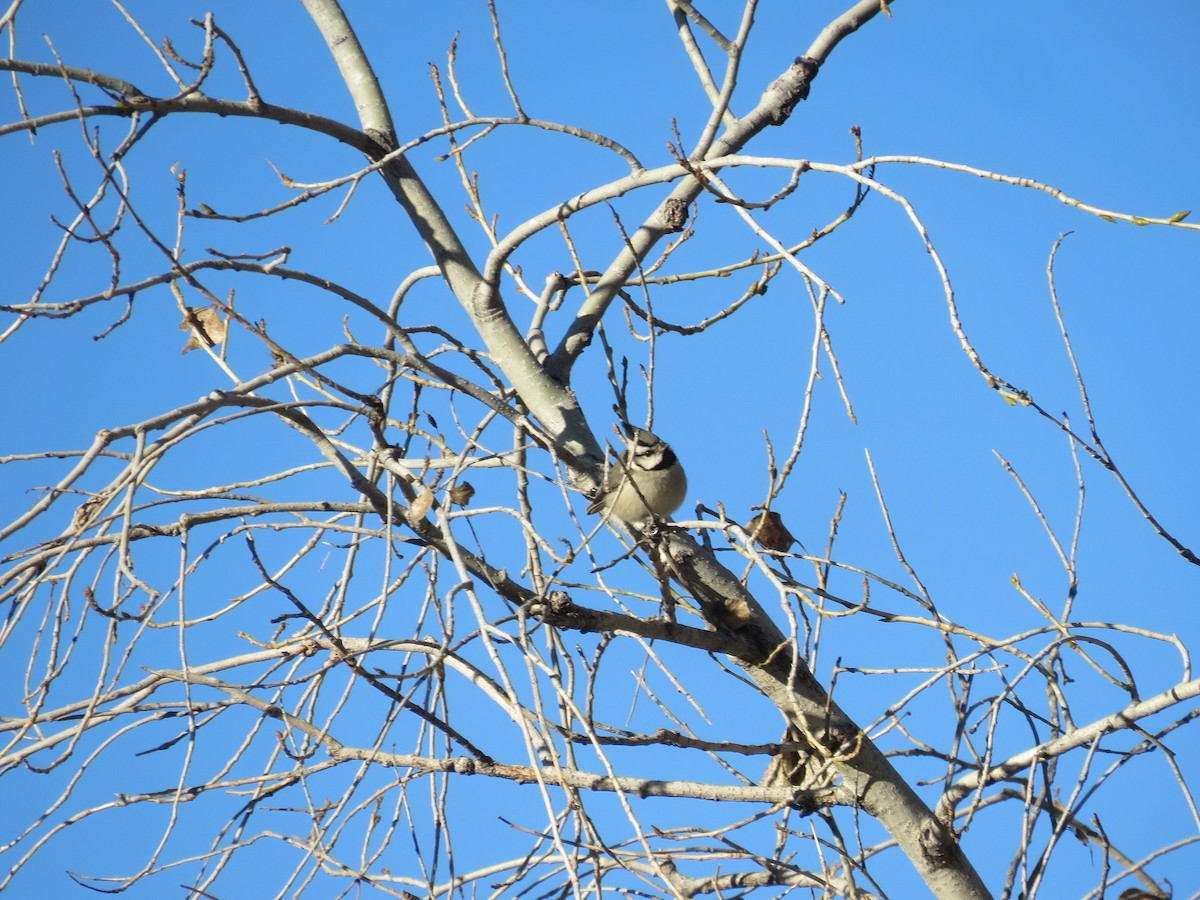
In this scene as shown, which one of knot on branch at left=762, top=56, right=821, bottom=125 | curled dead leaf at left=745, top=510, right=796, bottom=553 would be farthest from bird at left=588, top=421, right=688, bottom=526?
knot on branch at left=762, top=56, right=821, bottom=125

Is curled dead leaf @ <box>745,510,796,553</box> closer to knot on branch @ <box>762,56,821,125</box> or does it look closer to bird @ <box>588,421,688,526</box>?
bird @ <box>588,421,688,526</box>

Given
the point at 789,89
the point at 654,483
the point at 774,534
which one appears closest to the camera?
the point at 789,89

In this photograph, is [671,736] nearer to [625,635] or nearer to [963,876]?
[625,635]

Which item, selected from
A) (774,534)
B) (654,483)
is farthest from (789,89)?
(654,483)

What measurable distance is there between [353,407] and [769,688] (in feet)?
3.63

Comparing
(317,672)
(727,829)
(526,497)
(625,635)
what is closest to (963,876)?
(727,829)

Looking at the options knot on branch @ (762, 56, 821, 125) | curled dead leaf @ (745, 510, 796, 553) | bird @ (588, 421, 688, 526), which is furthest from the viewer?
bird @ (588, 421, 688, 526)

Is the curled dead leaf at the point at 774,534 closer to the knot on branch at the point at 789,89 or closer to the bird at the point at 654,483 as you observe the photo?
the bird at the point at 654,483

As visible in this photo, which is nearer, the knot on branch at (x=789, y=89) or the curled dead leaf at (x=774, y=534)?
the knot on branch at (x=789, y=89)

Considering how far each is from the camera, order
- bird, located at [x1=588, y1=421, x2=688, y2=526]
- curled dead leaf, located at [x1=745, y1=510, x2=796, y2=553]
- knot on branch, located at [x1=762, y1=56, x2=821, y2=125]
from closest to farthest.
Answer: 1. knot on branch, located at [x1=762, y1=56, x2=821, y2=125]
2. curled dead leaf, located at [x1=745, y1=510, x2=796, y2=553]
3. bird, located at [x1=588, y1=421, x2=688, y2=526]

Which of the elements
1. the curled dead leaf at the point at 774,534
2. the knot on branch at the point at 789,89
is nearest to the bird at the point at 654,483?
the curled dead leaf at the point at 774,534

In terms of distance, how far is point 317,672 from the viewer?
2275 millimetres

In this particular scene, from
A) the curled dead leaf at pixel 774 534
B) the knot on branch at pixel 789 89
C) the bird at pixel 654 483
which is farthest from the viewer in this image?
the bird at pixel 654 483

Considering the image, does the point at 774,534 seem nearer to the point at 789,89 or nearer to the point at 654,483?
the point at 654,483
